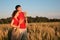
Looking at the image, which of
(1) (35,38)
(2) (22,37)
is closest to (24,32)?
(2) (22,37)

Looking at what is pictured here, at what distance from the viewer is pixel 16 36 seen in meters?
8.81

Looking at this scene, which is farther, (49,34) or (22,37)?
(49,34)

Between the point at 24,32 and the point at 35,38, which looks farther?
→ the point at 35,38

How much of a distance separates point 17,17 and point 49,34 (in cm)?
246

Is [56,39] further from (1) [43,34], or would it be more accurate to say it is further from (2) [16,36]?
(2) [16,36]

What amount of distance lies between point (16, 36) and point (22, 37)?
31 cm

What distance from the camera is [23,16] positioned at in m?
8.88

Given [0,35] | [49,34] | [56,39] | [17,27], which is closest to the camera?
[17,27]

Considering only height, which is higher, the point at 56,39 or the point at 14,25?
the point at 14,25

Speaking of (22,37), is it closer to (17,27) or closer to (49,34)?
(17,27)

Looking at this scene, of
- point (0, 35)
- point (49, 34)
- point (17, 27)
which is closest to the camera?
point (17, 27)

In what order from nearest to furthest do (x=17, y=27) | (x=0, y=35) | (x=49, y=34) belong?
(x=17, y=27) → (x=49, y=34) → (x=0, y=35)

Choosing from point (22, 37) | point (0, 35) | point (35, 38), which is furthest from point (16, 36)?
point (0, 35)

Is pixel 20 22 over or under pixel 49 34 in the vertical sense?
over
